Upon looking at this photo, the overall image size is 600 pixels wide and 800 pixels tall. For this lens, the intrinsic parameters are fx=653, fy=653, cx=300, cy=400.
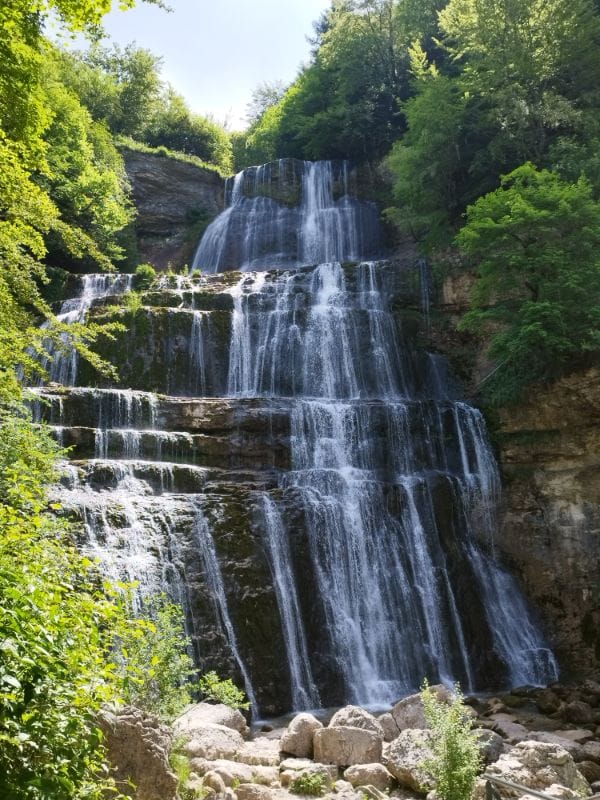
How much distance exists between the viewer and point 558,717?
11508 mm

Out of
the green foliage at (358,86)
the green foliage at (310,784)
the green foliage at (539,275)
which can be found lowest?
the green foliage at (310,784)

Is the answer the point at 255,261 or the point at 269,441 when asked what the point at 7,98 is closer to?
the point at 269,441

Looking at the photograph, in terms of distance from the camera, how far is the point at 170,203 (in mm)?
35688

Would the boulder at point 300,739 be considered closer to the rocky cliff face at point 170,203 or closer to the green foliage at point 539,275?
the green foliage at point 539,275

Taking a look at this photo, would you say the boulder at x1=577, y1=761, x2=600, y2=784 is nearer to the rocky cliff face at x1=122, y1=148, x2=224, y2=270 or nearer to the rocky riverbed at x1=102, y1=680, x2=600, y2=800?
the rocky riverbed at x1=102, y1=680, x2=600, y2=800

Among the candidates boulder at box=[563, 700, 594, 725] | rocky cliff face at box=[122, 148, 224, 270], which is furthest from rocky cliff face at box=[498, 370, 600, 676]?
rocky cliff face at box=[122, 148, 224, 270]

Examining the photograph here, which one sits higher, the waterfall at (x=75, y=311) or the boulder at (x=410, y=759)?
the waterfall at (x=75, y=311)

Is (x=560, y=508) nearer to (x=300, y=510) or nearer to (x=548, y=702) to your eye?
(x=548, y=702)

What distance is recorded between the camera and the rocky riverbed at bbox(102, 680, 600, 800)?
564 cm

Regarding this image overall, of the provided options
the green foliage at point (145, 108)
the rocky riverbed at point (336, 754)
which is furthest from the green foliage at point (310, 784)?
the green foliage at point (145, 108)

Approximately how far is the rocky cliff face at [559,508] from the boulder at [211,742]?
9449mm

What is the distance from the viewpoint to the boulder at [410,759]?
766cm

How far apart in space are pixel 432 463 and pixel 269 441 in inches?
177

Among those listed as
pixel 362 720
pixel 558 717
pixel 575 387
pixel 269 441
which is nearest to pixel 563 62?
pixel 575 387
